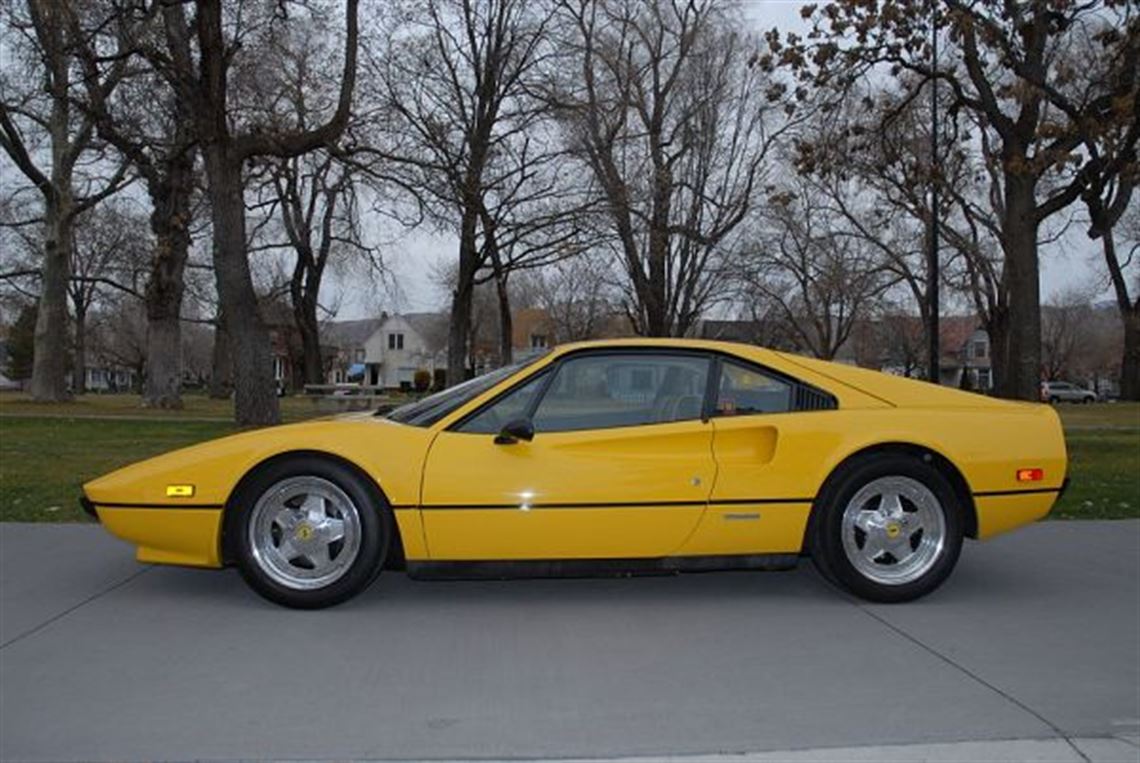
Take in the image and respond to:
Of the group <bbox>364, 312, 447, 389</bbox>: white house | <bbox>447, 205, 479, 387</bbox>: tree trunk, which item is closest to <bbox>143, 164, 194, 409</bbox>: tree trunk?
<bbox>447, 205, 479, 387</bbox>: tree trunk

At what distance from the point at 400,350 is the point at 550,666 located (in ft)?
332

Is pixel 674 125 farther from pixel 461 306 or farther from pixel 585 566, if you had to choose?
pixel 585 566

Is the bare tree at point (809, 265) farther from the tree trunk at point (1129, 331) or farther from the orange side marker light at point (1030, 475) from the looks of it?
the orange side marker light at point (1030, 475)

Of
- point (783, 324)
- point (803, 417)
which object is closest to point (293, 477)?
point (803, 417)

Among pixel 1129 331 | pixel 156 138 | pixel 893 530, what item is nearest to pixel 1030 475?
pixel 893 530

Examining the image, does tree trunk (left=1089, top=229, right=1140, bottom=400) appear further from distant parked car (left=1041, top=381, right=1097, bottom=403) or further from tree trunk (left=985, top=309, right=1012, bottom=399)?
distant parked car (left=1041, top=381, right=1097, bottom=403)

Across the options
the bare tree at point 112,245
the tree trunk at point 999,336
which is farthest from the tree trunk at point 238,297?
the tree trunk at point 999,336

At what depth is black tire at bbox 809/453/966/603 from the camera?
5589 millimetres

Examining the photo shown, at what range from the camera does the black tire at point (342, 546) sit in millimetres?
5328

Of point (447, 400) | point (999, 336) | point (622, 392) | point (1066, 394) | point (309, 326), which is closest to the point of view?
point (622, 392)

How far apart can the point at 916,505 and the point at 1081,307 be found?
9949cm

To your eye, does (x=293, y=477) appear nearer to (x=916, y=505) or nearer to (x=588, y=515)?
(x=588, y=515)

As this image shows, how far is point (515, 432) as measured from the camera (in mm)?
5332

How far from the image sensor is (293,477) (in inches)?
213
